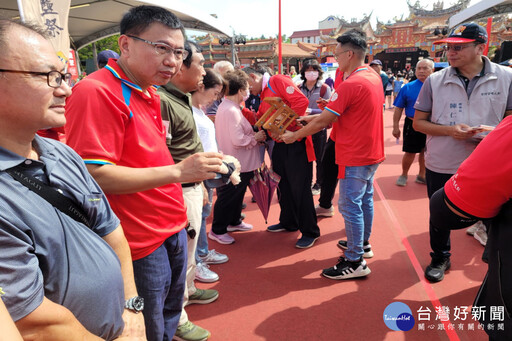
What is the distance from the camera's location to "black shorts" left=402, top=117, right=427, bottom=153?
460 centimetres

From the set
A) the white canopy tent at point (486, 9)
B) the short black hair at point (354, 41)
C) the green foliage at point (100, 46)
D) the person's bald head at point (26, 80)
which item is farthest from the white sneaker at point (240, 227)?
the green foliage at point (100, 46)

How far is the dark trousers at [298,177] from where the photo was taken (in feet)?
10.5

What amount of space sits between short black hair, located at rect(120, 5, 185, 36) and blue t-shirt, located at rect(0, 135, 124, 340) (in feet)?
2.09

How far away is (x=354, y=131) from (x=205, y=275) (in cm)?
183

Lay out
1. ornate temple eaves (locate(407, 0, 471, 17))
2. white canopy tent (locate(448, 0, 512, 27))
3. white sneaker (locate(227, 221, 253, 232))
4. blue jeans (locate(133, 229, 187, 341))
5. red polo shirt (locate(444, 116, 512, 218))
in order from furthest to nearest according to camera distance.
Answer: ornate temple eaves (locate(407, 0, 471, 17)) < white canopy tent (locate(448, 0, 512, 27)) < white sneaker (locate(227, 221, 253, 232)) < blue jeans (locate(133, 229, 187, 341)) < red polo shirt (locate(444, 116, 512, 218))

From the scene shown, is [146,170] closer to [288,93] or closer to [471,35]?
[288,93]

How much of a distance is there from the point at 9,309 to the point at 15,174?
1.08 feet

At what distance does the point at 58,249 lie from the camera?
32.5 inches

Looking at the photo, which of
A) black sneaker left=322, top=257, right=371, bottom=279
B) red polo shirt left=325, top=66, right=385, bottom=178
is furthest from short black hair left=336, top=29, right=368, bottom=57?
black sneaker left=322, top=257, right=371, bottom=279

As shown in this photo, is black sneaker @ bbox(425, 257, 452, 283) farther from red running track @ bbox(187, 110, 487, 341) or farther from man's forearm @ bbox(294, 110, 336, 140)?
man's forearm @ bbox(294, 110, 336, 140)

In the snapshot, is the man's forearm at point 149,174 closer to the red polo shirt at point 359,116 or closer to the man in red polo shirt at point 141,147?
the man in red polo shirt at point 141,147

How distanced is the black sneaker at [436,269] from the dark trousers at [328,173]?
1388 millimetres

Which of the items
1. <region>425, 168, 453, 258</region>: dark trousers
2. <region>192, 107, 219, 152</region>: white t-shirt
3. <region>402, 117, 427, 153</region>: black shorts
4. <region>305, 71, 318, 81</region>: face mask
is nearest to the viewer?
<region>192, 107, 219, 152</region>: white t-shirt

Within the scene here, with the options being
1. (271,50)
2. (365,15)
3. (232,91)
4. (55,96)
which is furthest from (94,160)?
(365,15)
